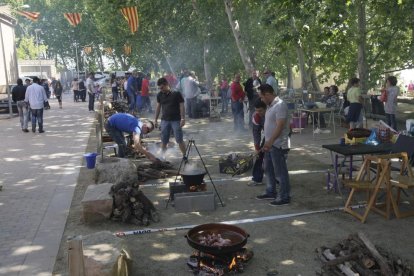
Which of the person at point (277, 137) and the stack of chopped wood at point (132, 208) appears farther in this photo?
the person at point (277, 137)

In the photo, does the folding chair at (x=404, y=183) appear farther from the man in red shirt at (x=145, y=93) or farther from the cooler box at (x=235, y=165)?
the man in red shirt at (x=145, y=93)

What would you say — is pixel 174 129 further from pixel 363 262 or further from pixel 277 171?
pixel 363 262

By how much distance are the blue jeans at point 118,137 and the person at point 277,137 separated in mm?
4159

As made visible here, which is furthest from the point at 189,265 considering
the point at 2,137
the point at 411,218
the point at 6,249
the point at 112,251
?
the point at 2,137

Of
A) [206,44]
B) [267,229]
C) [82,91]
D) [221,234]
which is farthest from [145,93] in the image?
[221,234]

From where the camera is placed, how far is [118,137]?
1009 cm

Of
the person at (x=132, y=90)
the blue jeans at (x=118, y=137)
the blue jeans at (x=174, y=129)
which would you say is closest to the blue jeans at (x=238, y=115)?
the blue jeans at (x=174, y=129)

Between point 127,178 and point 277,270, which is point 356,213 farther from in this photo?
point 127,178

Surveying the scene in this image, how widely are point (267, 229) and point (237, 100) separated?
875cm

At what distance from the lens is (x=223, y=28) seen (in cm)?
2444

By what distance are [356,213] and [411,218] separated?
77cm

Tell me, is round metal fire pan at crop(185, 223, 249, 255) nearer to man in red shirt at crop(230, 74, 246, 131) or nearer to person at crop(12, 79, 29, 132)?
man in red shirt at crop(230, 74, 246, 131)

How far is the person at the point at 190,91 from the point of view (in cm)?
1764

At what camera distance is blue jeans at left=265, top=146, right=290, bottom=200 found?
6.82 metres
